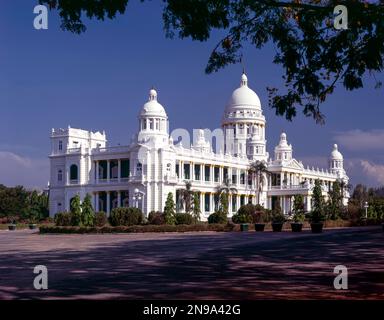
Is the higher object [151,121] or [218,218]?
[151,121]

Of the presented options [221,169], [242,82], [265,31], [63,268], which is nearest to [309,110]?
[265,31]

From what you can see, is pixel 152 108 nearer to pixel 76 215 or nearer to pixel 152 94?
pixel 152 94

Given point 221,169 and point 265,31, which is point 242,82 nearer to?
point 221,169

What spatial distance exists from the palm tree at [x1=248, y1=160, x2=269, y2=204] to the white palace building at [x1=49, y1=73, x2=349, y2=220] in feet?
4.75

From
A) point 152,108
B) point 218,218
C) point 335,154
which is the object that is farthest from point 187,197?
point 335,154

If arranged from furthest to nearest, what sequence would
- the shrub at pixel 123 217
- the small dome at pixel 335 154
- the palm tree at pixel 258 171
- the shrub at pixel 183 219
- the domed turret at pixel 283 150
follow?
the small dome at pixel 335 154
the domed turret at pixel 283 150
the palm tree at pixel 258 171
the shrub at pixel 183 219
the shrub at pixel 123 217

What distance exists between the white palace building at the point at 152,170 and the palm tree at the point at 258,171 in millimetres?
1447

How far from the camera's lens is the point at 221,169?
101m

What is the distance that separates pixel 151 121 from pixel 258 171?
2242 centimetres

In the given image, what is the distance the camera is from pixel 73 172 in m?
92.6

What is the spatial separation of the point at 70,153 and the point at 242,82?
40.7m

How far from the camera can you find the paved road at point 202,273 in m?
13.9

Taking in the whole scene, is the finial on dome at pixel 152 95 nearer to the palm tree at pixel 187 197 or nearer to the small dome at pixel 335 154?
the palm tree at pixel 187 197

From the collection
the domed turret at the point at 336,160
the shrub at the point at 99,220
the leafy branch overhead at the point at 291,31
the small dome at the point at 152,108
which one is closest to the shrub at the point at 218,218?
the shrub at the point at 99,220
